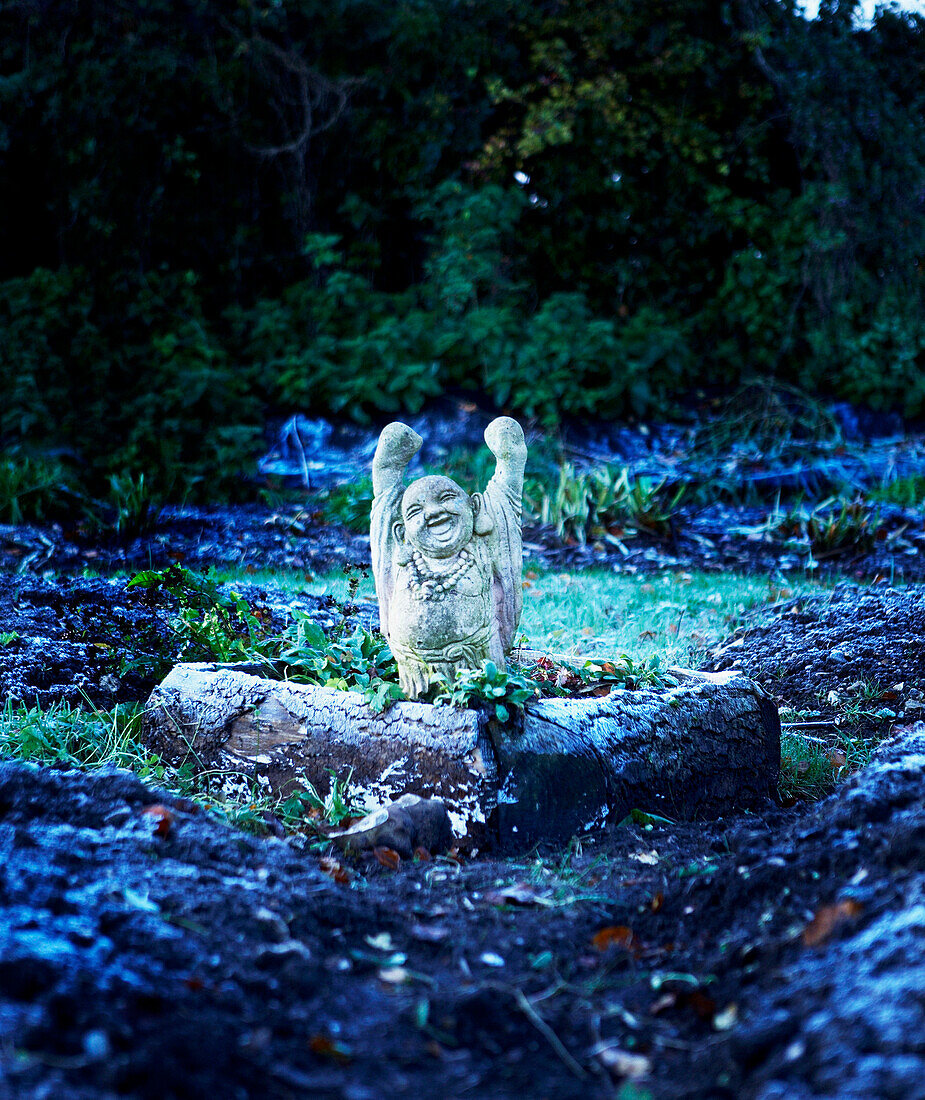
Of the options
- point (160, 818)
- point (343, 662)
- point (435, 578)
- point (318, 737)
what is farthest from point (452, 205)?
point (160, 818)

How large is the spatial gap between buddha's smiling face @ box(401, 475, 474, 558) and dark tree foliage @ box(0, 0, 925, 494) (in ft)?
23.1

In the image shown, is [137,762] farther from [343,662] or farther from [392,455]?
[392,455]

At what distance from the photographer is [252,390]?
11320mm

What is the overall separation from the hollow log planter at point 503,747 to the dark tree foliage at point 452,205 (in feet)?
22.3

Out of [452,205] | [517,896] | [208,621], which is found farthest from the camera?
[452,205]

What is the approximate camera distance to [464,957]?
2.50m

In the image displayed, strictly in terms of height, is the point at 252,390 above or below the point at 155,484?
above

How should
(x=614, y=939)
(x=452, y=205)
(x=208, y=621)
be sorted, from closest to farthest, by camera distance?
(x=614, y=939) < (x=208, y=621) < (x=452, y=205)

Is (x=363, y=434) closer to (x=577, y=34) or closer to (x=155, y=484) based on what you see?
(x=155, y=484)

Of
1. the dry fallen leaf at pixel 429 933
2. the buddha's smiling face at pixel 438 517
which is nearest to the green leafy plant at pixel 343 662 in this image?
the buddha's smiling face at pixel 438 517

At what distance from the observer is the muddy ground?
1786 millimetres

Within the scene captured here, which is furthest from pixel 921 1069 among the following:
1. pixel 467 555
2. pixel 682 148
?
pixel 682 148

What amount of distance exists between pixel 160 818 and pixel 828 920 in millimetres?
1828

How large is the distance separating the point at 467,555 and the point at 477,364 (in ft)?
25.4
